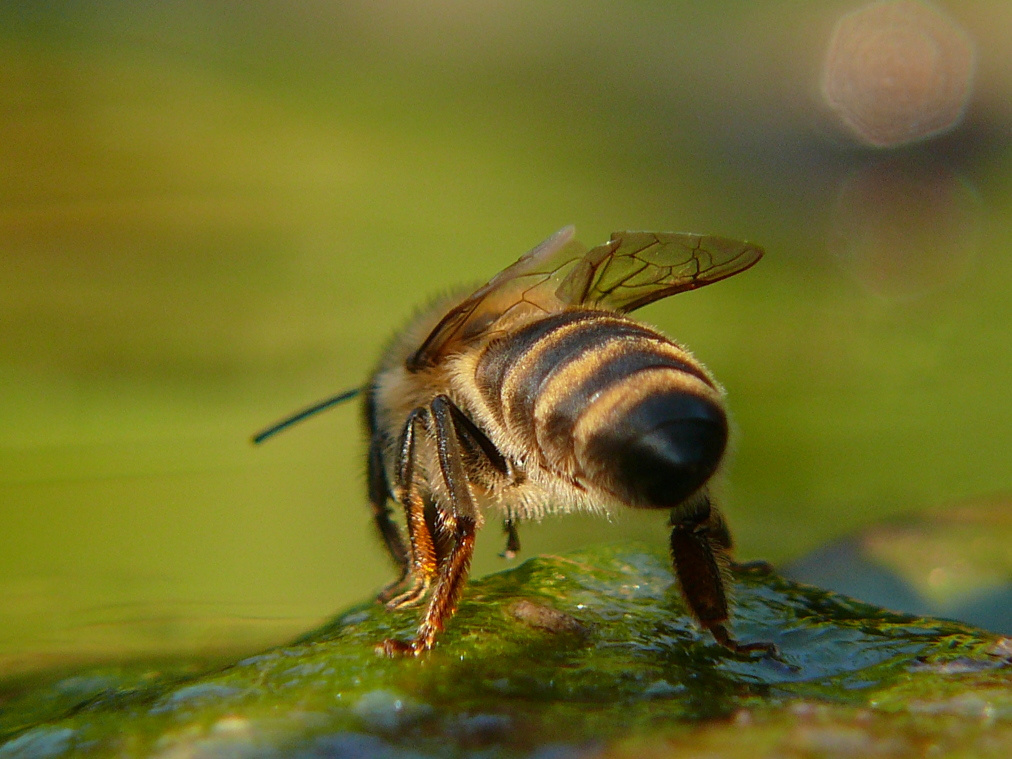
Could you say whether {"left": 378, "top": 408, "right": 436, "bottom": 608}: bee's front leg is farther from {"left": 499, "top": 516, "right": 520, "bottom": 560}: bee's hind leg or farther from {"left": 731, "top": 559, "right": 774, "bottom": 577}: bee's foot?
{"left": 731, "top": 559, "right": 774, "bottom": 577}: bee's foot

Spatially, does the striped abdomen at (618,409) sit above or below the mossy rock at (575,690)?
above

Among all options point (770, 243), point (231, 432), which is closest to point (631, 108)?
point (770, 243)

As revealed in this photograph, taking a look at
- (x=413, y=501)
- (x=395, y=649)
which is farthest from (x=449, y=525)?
(x=395, y=649)

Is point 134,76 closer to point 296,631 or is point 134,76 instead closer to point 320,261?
point 320,261

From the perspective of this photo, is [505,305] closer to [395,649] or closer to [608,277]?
[608,277]

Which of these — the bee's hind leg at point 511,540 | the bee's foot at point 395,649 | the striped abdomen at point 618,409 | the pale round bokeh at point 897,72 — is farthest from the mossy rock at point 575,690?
the pale round bokeh at point 897,72

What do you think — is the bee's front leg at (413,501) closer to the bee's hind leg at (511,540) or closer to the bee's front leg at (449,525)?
the bee's front leg at (449,525)

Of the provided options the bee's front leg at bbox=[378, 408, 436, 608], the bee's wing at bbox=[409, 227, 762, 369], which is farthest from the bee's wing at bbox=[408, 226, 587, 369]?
the bee's front leg at bbox=[378, 408, 436, 608]
